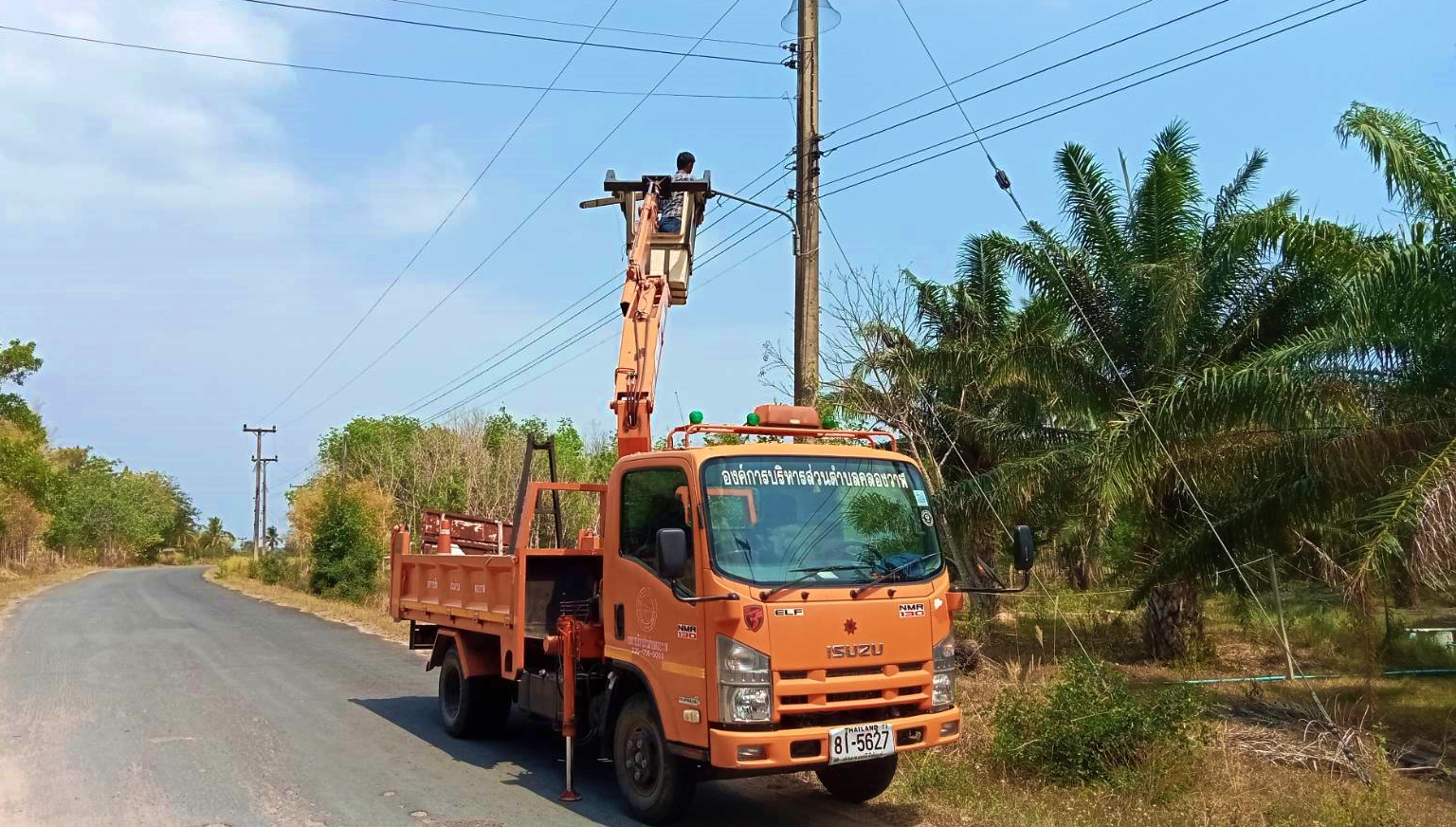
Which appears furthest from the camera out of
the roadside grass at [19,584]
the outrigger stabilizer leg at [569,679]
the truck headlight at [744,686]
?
the roadside grass at [19,584]

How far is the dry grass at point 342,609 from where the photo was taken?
2165 centimetres

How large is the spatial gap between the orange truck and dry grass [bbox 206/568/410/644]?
7151 millimetres

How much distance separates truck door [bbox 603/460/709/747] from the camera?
6695mm

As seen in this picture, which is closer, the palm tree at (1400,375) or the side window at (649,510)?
the side window at (649,510)

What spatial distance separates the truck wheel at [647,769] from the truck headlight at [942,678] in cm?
165

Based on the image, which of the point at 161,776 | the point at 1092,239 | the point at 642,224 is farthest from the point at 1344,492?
the point at 161,776

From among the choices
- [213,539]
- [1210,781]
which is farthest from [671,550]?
[213,539]

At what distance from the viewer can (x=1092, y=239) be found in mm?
15477

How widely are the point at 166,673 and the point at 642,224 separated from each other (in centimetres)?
936

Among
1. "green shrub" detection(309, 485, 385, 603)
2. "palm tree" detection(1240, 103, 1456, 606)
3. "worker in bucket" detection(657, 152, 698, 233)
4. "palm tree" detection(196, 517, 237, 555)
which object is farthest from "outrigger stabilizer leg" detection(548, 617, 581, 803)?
"palm tree" detection(196, 517, 237, 555)

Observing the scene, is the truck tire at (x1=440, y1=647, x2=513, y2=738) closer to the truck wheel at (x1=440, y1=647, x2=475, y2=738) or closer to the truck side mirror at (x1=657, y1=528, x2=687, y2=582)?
the truck wheel at (x1=440, y1=647, x2=475, y2=738)

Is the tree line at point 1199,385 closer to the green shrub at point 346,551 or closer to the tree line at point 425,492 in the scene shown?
the tree line at point 425,492

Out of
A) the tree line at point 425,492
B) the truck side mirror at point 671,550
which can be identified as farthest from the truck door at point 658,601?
the tree line at point 425,492

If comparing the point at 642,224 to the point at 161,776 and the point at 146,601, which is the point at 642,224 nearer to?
the point at 161,776
